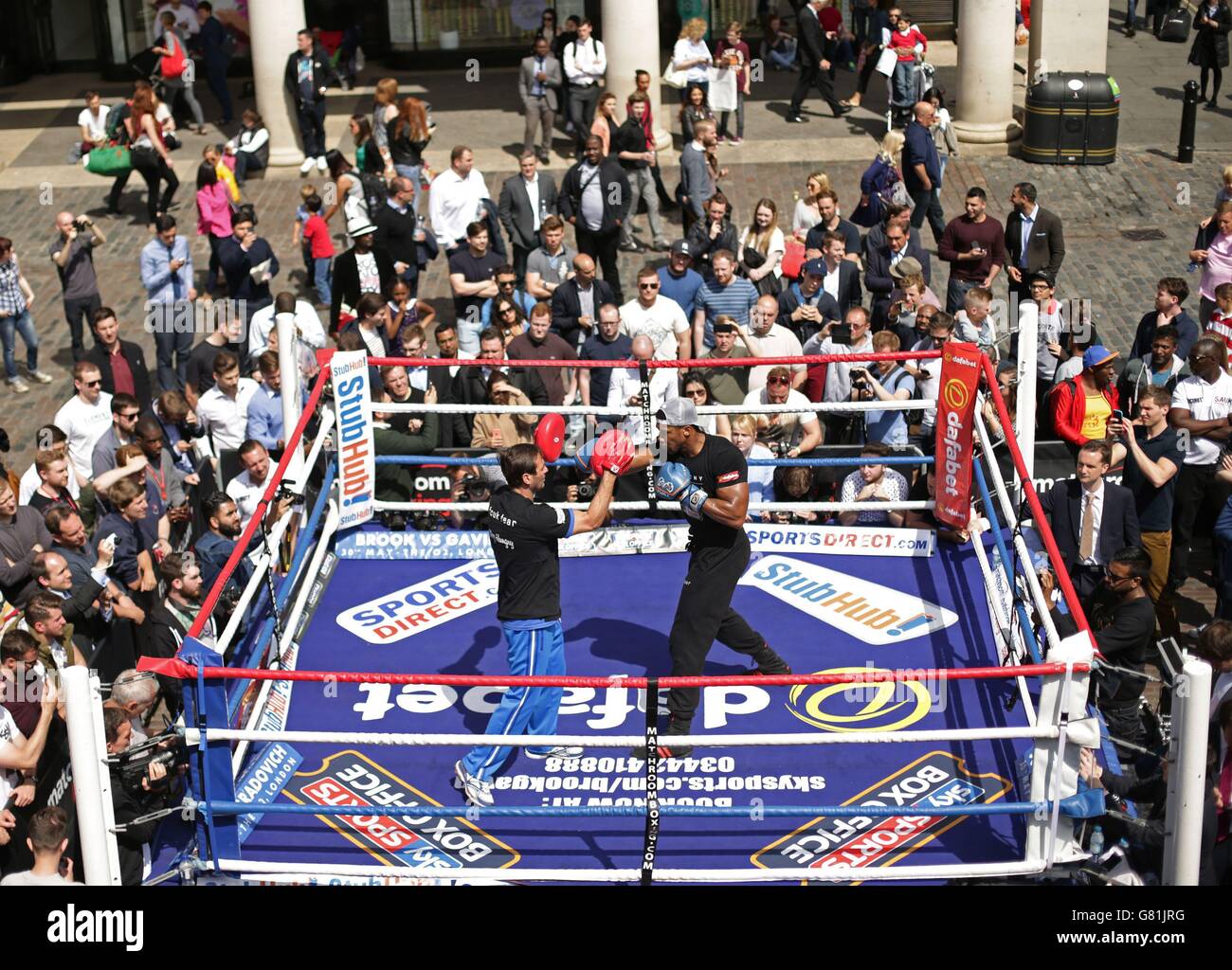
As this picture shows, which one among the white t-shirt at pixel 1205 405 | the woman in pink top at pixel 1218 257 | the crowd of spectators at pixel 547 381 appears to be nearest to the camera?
the crowd of spectators at pixel 547 381

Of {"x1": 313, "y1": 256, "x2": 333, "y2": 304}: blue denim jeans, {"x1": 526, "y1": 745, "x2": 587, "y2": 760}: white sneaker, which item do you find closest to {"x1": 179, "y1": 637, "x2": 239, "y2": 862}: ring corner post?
{"x1": 526, "y1": 745, "x2": 587, "y2": 760}: white sneaker

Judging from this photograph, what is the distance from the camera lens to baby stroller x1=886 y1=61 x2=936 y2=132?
68.0 ft

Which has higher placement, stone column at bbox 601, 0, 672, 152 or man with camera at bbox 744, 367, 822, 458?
stone column at bbox 601, 0, 672, 152

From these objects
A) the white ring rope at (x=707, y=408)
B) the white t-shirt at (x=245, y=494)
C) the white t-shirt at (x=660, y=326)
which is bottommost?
the white t-shirt at (x=245, y=494)

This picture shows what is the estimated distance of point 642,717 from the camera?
8734mm

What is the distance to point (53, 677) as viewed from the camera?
352 inches

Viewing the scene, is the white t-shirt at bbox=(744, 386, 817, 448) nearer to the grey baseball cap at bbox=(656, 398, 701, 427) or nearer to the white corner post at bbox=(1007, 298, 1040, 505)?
the white corner post at bbox=(1007, 298, 1040, 505)

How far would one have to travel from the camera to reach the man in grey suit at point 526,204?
15906 millimetres

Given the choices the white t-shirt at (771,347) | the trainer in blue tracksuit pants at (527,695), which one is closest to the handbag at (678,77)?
the white t-shirt at (771,347)

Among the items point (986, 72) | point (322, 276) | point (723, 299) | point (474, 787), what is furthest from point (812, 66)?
point (474, 787)

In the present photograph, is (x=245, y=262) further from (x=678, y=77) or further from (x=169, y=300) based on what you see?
(x=678, y=77)

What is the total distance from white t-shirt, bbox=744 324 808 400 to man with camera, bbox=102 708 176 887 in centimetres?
601

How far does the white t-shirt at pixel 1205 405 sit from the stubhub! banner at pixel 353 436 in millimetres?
5648

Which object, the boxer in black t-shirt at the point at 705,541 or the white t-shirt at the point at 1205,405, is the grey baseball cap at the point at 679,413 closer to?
the boxer in black t-shirt at the point at 705,541
